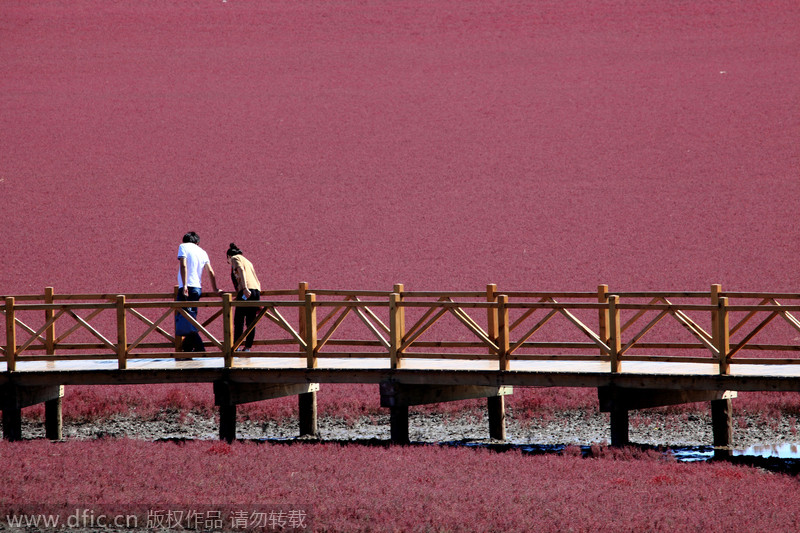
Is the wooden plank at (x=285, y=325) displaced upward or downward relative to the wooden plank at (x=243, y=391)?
upward

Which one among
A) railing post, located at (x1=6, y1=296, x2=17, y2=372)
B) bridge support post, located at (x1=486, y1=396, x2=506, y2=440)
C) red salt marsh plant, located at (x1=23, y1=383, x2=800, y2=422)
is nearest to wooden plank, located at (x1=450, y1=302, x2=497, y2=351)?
bridge support post, located at (x1=486, y1=396, x2=506, y2=440)

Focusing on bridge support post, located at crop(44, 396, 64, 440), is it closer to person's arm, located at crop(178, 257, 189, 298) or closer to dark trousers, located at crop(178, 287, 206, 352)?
dark trousers, located at crop(178, 287, 206, 352)

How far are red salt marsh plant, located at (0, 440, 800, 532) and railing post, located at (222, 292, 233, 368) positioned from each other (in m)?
1.37

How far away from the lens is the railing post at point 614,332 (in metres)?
14.2

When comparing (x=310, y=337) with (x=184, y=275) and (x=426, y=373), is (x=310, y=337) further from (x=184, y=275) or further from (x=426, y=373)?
(x=184, y=275)

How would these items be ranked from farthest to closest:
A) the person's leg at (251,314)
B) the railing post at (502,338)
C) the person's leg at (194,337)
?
the person's leg at (251,314)
the person's leg at (194,337)
the railing post at (502,338)

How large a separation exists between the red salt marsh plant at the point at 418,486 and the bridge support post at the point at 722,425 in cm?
123

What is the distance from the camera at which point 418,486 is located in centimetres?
1244

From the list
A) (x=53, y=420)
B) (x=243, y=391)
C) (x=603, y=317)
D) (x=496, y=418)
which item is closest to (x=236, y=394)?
(x=243, y=391)

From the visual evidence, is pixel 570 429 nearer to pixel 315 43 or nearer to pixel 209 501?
pixel 209 501

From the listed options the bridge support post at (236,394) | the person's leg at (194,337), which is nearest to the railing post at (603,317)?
the bridge support post at (236,394)

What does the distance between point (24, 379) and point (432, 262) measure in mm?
15138

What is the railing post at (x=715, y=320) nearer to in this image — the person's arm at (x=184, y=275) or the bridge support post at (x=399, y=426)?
the bridge support post at (x=399, y=426)

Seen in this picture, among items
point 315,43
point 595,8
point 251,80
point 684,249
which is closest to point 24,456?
point 684,249
